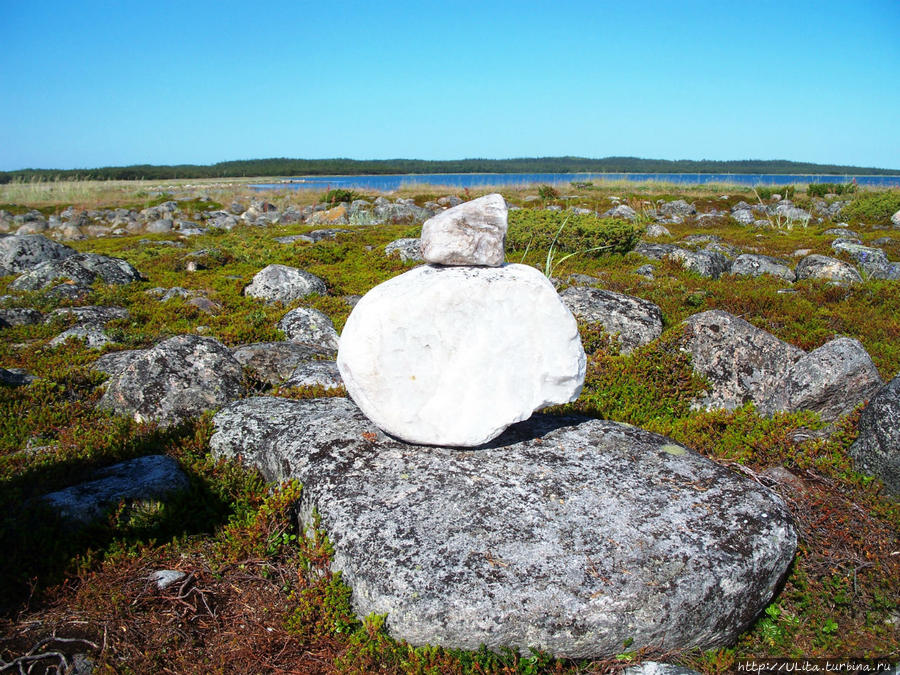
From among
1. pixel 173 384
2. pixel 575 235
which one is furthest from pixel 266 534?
pixel 575 235

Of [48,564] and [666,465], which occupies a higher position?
[666,465]

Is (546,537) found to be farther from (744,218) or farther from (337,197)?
(337,197)

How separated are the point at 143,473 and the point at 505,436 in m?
4.14

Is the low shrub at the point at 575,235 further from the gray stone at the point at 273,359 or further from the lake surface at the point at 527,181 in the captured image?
the lake surface at the point at 527,181

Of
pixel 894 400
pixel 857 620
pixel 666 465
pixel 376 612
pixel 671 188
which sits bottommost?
pixel 857 620

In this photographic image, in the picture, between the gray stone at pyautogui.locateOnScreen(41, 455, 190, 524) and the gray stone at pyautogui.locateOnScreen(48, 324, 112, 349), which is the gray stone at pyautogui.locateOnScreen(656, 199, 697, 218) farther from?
the gray stone at pyautogui.locateOnScreen(41, 455, 190, 524)

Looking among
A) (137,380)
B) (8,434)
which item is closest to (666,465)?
(137,380)

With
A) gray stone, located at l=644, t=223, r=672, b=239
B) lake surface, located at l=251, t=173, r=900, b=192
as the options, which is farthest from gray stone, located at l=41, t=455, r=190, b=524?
lake surface, located at l=251, t=173, r=900, b=192

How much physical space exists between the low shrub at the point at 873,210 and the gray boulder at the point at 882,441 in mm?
29490

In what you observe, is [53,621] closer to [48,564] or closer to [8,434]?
[48,564]

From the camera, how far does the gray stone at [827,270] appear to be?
1628 centimetres

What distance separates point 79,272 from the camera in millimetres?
16391

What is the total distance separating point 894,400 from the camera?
6406 millimetres

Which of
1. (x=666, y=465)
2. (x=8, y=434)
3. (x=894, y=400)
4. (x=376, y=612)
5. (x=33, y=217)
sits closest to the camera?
(x=376, y=612)
